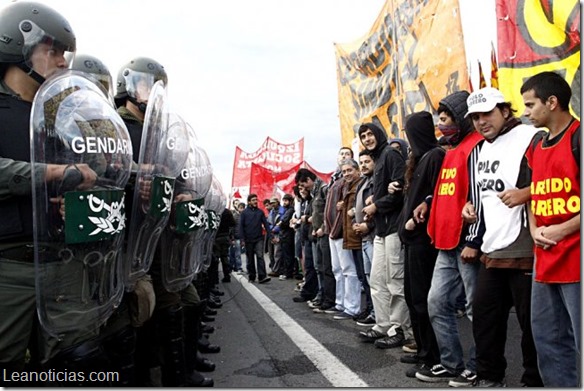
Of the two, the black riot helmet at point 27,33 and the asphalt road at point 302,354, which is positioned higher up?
A: the black riot helmet at point 27,33

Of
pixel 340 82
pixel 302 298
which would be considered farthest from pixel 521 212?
pixel 340 82

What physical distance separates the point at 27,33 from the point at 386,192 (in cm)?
374

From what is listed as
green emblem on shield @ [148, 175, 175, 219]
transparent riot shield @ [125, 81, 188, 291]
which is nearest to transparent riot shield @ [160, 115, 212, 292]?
transparent riot shield @ [125, 81, 188, 291]

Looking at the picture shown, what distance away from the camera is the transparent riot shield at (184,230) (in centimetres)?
323

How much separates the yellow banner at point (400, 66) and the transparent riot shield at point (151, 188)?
4.37 meters

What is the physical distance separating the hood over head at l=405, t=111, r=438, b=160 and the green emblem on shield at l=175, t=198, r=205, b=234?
2099 mm

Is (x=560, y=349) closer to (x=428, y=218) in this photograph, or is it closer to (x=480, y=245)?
(x=480, y=245)

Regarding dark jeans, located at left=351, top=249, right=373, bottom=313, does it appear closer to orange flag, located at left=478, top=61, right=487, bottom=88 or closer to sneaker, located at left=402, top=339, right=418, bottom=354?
sneaker, located at left=402, top=339, right=418, bottom=354

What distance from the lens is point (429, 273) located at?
4.41m

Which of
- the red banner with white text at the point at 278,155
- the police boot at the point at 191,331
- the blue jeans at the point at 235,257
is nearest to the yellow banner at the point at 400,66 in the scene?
the police boot at the point at 191,331

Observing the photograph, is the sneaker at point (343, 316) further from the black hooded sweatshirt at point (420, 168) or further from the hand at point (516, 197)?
the hand at point (516, 197)

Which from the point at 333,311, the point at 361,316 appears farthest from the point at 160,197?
the point at 333,311

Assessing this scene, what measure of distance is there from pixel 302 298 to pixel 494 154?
19.0 ft

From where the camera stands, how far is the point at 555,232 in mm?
2898
